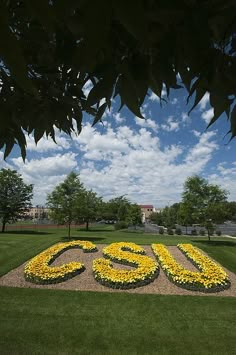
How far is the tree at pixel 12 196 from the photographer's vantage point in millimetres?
41156

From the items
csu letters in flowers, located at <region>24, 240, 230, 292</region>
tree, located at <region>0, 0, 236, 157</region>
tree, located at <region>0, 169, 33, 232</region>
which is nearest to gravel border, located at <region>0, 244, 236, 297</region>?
csu letters in flowers, located at <region>24, 240, 230, 292</region>

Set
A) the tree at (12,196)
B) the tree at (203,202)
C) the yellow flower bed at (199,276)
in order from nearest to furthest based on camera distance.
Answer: the yellow flower bed at (199,276), the tree at (203,202), the tree at (12,196)

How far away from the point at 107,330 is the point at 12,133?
816cm

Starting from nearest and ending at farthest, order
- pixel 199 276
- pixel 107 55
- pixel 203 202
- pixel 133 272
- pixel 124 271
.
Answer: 1. pixel 107 55
2. pixel 199 276
3. pixel 133 272
4. pixel 124 271
5. pixel 203 202

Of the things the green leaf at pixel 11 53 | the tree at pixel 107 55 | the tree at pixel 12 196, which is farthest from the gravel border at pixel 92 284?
the tree at pixel 12 196

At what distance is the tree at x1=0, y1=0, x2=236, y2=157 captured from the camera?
723 mm

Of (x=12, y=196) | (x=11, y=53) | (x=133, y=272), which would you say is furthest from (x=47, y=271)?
(x=12, y=196)

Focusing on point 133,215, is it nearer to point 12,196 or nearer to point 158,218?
point 12,196

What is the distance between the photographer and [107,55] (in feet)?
4.31

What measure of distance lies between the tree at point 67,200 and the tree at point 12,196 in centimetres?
1290

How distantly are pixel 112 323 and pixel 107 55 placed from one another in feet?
30.2

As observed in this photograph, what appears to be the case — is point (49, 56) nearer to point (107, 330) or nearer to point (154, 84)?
point (154, 84)

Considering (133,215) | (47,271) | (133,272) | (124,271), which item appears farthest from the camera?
(133,215)

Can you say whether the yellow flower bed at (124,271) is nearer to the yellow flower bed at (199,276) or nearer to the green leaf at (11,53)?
the yellow flower bed at (199,276)
